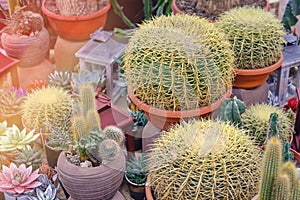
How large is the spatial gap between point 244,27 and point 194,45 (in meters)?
0.36

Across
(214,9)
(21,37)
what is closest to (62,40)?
(21,37)

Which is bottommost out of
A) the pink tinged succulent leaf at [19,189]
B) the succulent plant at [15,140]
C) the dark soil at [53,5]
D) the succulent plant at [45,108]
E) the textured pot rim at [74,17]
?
the pink tinged succulent leaf at [19,189]

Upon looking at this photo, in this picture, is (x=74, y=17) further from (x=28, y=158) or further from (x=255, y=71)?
(x=255, y=71)

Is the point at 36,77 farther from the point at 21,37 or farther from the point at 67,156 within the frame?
the point at 67,156

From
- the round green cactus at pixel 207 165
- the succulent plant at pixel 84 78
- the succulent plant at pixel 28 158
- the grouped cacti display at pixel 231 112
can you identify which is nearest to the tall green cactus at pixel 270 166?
the round green cactus at pixel 207 165

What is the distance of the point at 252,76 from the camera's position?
7.46ft

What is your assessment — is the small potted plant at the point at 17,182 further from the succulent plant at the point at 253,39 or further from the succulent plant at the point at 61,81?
the succulent plant at the point at 253,39

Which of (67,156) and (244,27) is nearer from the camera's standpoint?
(67,156)

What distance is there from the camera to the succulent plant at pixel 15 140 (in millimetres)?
2143

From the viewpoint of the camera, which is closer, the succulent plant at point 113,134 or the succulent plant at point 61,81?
the succulent plant at point 113,134

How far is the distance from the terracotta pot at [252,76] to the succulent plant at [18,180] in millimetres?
1008

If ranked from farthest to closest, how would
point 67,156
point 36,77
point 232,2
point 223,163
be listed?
1. point 36,77
2. point 232,2
3. point 67,156
4. point 223,163

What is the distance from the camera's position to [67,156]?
189cm

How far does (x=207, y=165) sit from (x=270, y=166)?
0.23 m
